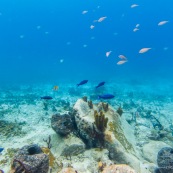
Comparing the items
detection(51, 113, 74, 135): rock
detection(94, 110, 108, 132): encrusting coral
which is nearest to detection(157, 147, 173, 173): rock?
detection(94, 110, 108, 132): encrusting coral

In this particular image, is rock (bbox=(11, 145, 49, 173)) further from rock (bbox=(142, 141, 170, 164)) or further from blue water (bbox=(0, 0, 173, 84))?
blue water (bbox=(0, 0, 173, 84))

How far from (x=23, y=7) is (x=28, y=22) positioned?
2653cm

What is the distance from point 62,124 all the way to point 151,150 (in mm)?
3692

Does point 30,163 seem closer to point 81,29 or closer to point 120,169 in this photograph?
point 120,169

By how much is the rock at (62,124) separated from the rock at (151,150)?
3.06 m

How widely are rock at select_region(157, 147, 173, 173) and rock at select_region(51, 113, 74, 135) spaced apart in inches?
130

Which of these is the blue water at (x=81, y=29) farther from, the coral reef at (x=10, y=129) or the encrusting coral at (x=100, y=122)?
the encrusting coral at (x=100, y=122)

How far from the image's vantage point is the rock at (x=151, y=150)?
358 inches

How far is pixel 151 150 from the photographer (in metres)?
9.61

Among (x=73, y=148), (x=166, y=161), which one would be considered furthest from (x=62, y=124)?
(x=166, y=161)

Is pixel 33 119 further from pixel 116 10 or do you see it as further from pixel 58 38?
pixel 58 38

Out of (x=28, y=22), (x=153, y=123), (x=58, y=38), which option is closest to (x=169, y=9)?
(x=58, y=38)

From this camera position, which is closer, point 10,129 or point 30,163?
point 30,163

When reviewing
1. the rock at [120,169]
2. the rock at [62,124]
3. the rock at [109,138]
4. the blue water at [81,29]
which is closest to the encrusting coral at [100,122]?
the rock at [109,138]
